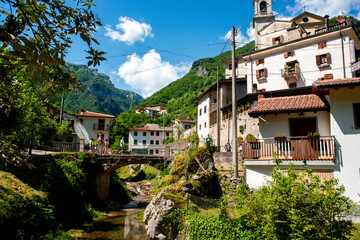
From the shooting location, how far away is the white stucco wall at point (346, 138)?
1093cm

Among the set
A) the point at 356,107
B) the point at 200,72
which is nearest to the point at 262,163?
the point at 356,107

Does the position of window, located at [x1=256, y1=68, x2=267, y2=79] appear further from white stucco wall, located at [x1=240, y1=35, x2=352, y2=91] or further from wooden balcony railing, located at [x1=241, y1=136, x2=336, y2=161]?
wooden balcony railing, located at [x1=241, y1=136, x2=336, y2=161]

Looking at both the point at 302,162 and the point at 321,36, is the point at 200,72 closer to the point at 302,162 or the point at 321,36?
the point at 321,36

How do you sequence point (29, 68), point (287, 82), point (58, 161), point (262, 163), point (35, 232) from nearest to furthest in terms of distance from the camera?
point (29, 68)
point (262, 163)
point (35, 232)
point (58, 161)
point (287, 82)

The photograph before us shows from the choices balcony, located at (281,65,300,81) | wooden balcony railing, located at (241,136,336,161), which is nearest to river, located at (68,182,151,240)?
wooden balcony railing, located at (241,136,336,161)

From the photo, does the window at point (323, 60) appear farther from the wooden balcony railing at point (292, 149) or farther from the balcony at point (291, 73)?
the wooden balcony railing at point (292, 149)

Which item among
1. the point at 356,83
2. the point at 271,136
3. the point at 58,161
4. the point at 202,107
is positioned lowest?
the point at 58,161

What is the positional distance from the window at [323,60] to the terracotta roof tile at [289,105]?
16.3 meters

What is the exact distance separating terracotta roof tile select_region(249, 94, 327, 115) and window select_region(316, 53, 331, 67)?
16305 millimetres

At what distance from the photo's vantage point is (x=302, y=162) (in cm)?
1227

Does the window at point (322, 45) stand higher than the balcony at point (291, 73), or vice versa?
the window at point (322, 45)

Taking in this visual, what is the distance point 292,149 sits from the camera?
12812mm

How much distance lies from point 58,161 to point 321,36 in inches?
1216

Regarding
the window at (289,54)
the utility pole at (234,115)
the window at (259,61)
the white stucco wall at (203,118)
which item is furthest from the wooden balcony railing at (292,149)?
the white stucco wall at (203,118)
